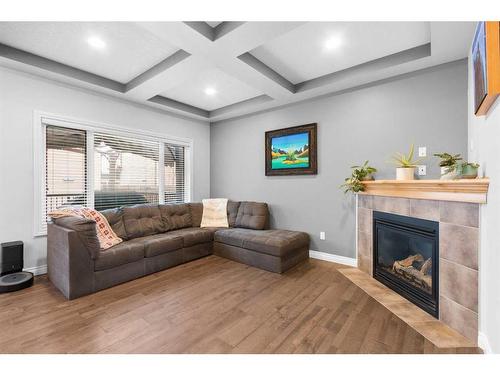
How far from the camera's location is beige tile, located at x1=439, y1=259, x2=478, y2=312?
171cm

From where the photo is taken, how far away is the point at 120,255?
104 inches

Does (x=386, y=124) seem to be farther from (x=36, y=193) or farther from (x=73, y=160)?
(x=36, y=193)

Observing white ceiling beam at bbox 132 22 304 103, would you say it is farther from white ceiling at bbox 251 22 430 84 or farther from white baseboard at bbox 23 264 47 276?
white baseboard at bbox 23 264 47 276

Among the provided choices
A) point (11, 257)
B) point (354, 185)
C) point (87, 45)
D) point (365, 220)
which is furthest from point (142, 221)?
point (365, 220)

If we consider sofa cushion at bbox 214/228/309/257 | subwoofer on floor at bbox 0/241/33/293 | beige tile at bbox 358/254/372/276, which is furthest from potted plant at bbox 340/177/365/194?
subwoofer on floor at bbox 0/241/33/293

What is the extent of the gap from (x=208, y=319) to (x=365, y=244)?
216 cm

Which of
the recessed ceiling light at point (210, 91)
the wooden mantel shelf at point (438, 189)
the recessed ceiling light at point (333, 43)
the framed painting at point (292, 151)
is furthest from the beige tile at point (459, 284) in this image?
the recessed ceiling light at point (210, 91)

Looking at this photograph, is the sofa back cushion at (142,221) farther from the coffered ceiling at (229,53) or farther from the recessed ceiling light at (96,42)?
the recessed ceiling light at (96,42)

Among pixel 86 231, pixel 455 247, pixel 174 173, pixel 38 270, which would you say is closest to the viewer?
pixel 455 247

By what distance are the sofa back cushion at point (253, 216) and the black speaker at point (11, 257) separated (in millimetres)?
2823

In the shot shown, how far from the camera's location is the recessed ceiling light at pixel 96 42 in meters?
2.31

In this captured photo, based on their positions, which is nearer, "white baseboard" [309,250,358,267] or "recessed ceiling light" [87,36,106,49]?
"recessed ceiling light" [87,36,106,49]

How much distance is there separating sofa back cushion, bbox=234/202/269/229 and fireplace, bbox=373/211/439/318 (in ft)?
5.61

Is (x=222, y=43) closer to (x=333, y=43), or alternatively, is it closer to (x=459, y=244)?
(x=333, y=43)
